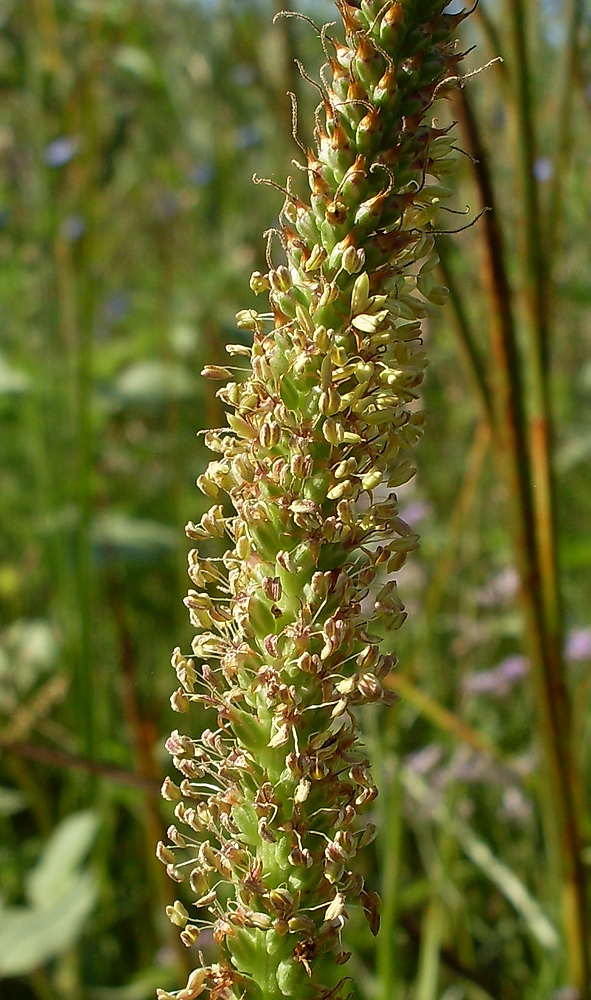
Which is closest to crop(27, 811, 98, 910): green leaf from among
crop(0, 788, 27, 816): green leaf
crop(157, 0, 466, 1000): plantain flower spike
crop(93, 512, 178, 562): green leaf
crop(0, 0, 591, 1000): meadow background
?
crop(0, 0, 591, 1000): meadow background

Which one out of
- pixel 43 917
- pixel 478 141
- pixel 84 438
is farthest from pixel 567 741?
pixel 84 438

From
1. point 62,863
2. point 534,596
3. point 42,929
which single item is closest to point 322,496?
point 534,596

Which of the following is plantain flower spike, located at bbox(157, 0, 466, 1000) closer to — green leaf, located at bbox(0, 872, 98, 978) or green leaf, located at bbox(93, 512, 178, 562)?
green leaf, located at bbox(0, 872, 98, 978)

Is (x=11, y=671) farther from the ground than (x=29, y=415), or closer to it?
closer to it

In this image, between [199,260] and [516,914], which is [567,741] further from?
[199,260]

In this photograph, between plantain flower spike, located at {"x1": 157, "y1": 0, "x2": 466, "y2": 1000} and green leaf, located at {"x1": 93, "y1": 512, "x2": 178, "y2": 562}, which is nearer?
plantain flower spike, located at {"x1": 157, "y1": 0, "x2": 466, "y2": 1000}

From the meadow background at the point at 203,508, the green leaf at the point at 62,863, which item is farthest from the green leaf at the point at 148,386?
the green leaf at the point at 62,863

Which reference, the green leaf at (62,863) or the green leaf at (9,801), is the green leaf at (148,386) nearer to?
the green leaf at (9,801)
